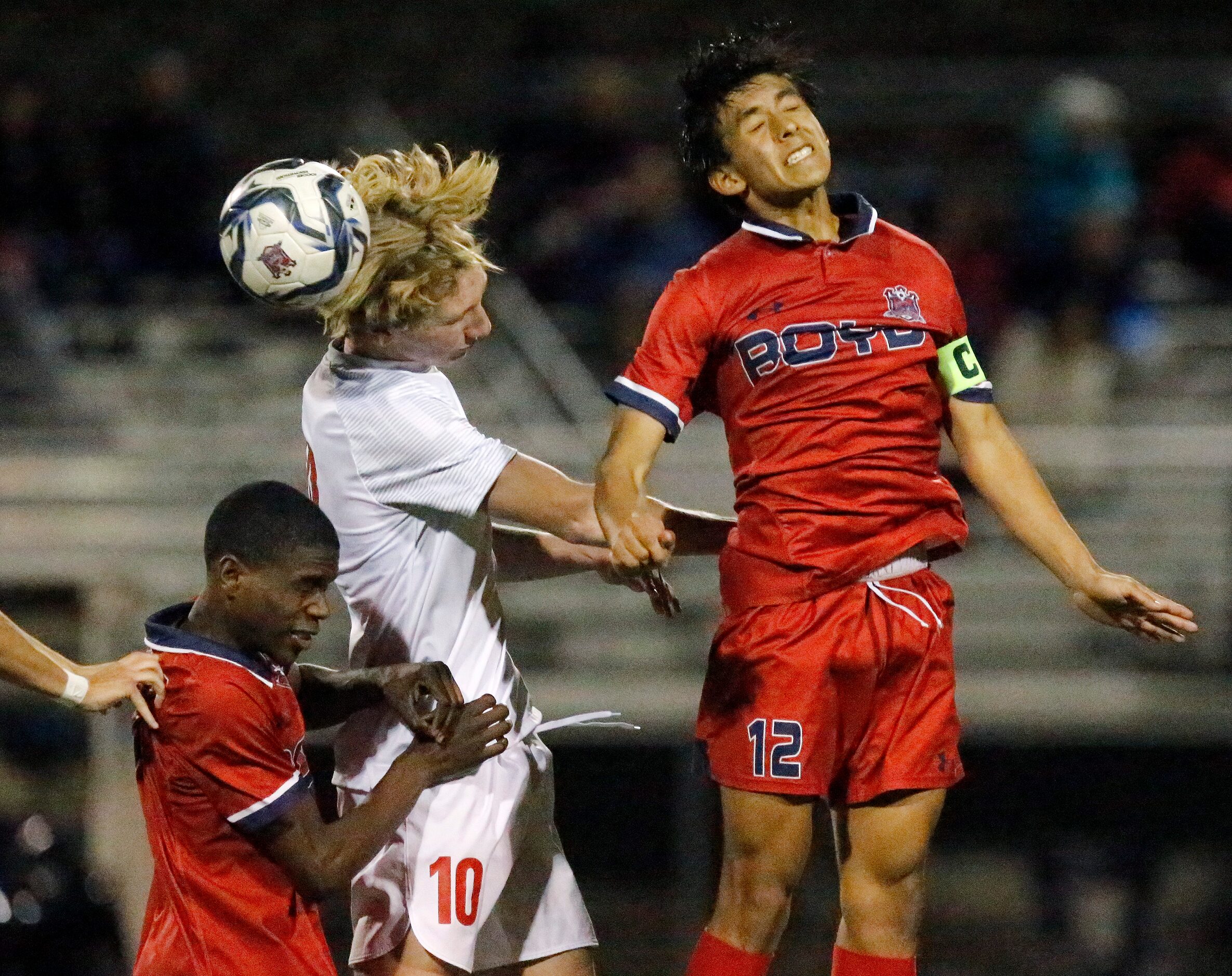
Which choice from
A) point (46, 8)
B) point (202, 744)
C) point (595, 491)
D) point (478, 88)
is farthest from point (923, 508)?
point (46, 8)

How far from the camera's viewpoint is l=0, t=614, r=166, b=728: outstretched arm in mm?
2770

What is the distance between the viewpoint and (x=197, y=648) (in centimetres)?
286

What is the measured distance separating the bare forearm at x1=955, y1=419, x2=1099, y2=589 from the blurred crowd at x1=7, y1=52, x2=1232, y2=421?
375 cm

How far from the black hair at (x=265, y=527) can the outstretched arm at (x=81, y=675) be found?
19 centimetres

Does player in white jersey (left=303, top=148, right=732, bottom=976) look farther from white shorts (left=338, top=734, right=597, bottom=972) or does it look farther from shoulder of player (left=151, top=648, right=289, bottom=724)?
shoulder of player (left=151, top=648, right=289, bottom=724)

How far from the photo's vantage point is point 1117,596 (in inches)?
119

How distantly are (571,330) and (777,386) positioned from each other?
4356 millimetres

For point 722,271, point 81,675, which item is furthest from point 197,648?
point 722,271

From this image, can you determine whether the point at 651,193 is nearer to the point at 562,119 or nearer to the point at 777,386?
the point at 562,119

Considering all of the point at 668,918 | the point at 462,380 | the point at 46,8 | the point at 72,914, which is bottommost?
the point at 668,918

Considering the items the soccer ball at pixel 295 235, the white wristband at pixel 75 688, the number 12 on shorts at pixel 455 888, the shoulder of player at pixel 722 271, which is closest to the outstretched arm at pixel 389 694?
the number 12 on shorts at pixel 455 888

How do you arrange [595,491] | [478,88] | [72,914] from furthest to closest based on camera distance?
[478,88] → [72,914] → [595,491]

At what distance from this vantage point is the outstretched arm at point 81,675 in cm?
277

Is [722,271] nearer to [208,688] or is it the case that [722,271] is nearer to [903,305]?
[903,305]
